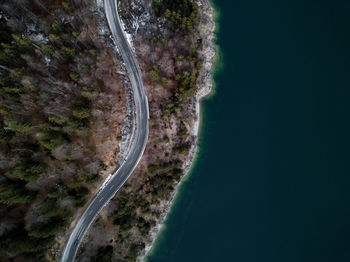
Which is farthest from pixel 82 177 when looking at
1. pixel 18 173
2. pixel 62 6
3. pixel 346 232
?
pixel 346 232

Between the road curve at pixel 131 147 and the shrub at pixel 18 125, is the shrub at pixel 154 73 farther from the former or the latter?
the shrub at pixel 18 125

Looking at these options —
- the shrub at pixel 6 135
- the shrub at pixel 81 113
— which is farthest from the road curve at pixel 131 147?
the shrub at pixel 6 135

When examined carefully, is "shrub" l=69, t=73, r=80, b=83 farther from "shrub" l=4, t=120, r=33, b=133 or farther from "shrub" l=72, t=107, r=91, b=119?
"shrub" l=4, t=120, r=33, b=133

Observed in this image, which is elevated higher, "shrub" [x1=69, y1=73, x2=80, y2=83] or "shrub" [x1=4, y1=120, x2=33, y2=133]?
"shrub" [x1=69, y1=73, x2=80, y2=83]

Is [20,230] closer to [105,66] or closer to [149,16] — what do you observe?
[105,66]

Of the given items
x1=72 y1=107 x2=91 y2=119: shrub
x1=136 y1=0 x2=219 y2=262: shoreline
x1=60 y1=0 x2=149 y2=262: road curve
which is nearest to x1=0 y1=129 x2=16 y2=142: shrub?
x1=72 y1=107 x2=91 y2=119: shrub

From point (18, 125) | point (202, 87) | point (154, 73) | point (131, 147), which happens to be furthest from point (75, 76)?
point (202, 87)
